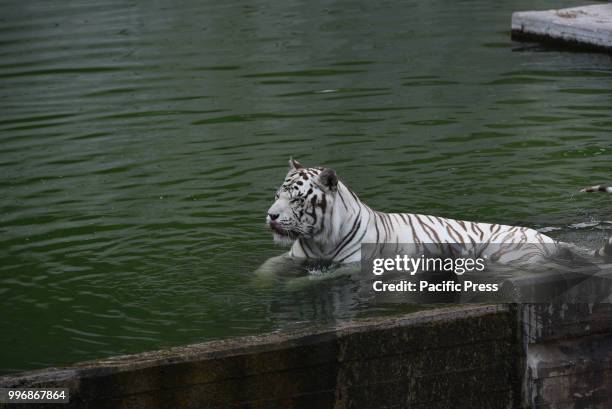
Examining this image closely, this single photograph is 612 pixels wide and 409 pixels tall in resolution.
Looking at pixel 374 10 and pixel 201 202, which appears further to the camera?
pixel 374 10

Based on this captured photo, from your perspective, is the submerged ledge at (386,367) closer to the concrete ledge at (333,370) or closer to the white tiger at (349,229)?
the concrete ledge at (333,370)

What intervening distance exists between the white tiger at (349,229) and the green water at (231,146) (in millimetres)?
379

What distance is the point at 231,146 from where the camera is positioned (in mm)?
10828

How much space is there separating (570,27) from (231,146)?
19.8 ft

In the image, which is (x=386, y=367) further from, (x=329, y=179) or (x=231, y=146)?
(x=231, y=146)

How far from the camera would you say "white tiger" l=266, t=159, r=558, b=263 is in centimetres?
730

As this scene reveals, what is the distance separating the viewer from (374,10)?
1764 cm

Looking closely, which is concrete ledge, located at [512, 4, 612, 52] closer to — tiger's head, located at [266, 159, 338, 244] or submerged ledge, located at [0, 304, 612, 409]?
tiger's head, located at [266, 159, 338, 244]

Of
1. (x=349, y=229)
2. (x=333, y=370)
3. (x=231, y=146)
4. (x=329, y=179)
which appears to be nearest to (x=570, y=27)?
(x=231, y=146)

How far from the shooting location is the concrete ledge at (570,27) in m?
14.7

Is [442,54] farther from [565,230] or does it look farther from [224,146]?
[565,230]

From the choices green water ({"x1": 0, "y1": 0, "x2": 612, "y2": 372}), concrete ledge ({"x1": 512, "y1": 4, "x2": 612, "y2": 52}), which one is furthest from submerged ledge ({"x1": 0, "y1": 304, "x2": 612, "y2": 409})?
concrete ledge ({"x1": 512, "y1": 4, "x2": 612, "y2": 52})

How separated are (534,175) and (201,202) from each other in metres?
2.70

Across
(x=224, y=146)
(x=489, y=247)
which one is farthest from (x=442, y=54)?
(x=489, y=247)
